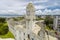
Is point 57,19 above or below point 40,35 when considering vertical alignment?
above

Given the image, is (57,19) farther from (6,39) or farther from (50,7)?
(6,39)

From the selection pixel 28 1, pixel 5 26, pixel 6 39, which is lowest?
pixel 6 39

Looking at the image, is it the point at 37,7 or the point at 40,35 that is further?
the point at 37,7

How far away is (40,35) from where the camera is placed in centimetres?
310

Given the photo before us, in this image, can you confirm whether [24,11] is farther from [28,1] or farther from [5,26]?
[5,26]

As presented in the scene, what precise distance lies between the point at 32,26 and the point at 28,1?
1.58 feet

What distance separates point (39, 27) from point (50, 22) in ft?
0.72

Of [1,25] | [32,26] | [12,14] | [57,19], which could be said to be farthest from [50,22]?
[1,25]

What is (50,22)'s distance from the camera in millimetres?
3258

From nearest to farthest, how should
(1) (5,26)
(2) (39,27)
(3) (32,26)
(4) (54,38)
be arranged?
(4) (54,38) → (2) (39,27) → (3) (32,26) → (1) (5,26)

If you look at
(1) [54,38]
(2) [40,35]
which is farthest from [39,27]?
(1) [54,38]

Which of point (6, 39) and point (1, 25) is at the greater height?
point (1, 25)

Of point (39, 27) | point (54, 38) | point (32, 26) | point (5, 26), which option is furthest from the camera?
point (5, 26)

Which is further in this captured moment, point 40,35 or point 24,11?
point 24,11
